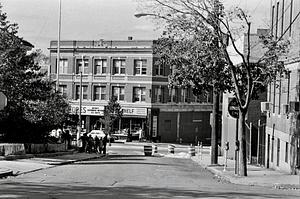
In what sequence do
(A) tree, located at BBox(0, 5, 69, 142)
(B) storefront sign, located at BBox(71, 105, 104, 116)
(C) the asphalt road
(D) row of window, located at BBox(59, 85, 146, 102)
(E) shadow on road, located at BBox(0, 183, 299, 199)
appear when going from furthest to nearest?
(B) storefront sign, located at BBox(71, 105, 104, 116), (D) row of window, located at BBox(59, 85, 146, 102), (A) tree, located at BBox(0, 5, 69, 142), (C) the asphalt road, (E) shadow on road, located at BBox(0, 183, 299, 199)

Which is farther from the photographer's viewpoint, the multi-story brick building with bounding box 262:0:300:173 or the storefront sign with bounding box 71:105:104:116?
the storefront sign with bounding box 71:105:104:116

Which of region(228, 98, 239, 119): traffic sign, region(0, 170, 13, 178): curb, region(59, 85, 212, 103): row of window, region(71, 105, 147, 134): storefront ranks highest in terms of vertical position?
region(59, 85, 212, 103): row of window

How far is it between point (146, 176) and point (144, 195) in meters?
7.55

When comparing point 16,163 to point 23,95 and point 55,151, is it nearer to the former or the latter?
point 23,95

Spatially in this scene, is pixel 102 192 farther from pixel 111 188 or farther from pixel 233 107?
pixel 233 107

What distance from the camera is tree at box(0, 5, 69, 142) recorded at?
1139 inches

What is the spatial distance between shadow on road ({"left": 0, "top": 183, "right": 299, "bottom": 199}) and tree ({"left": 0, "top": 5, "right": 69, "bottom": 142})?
39.0 feet

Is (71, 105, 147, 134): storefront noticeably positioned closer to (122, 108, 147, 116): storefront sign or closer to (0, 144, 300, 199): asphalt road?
(122, 108, 147, 116): storefront sign

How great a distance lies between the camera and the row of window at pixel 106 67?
7712 cm

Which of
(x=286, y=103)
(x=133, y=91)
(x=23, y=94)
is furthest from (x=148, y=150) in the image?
(x=133, y=91)

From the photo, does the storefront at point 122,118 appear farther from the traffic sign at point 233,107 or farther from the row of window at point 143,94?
the traffic sign at point 233,107

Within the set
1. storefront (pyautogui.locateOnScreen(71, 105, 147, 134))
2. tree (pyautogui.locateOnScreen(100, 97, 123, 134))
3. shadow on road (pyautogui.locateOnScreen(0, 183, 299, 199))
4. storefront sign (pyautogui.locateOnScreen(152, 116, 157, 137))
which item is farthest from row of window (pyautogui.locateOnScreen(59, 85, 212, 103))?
shadow on road (pyautogui.locateOnScreen(0, 183, 299, 199))

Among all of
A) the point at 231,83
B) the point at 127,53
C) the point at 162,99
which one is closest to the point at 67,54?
the point at 127,53

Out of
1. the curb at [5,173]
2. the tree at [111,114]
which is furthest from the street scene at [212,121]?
the tree at [111,114]
